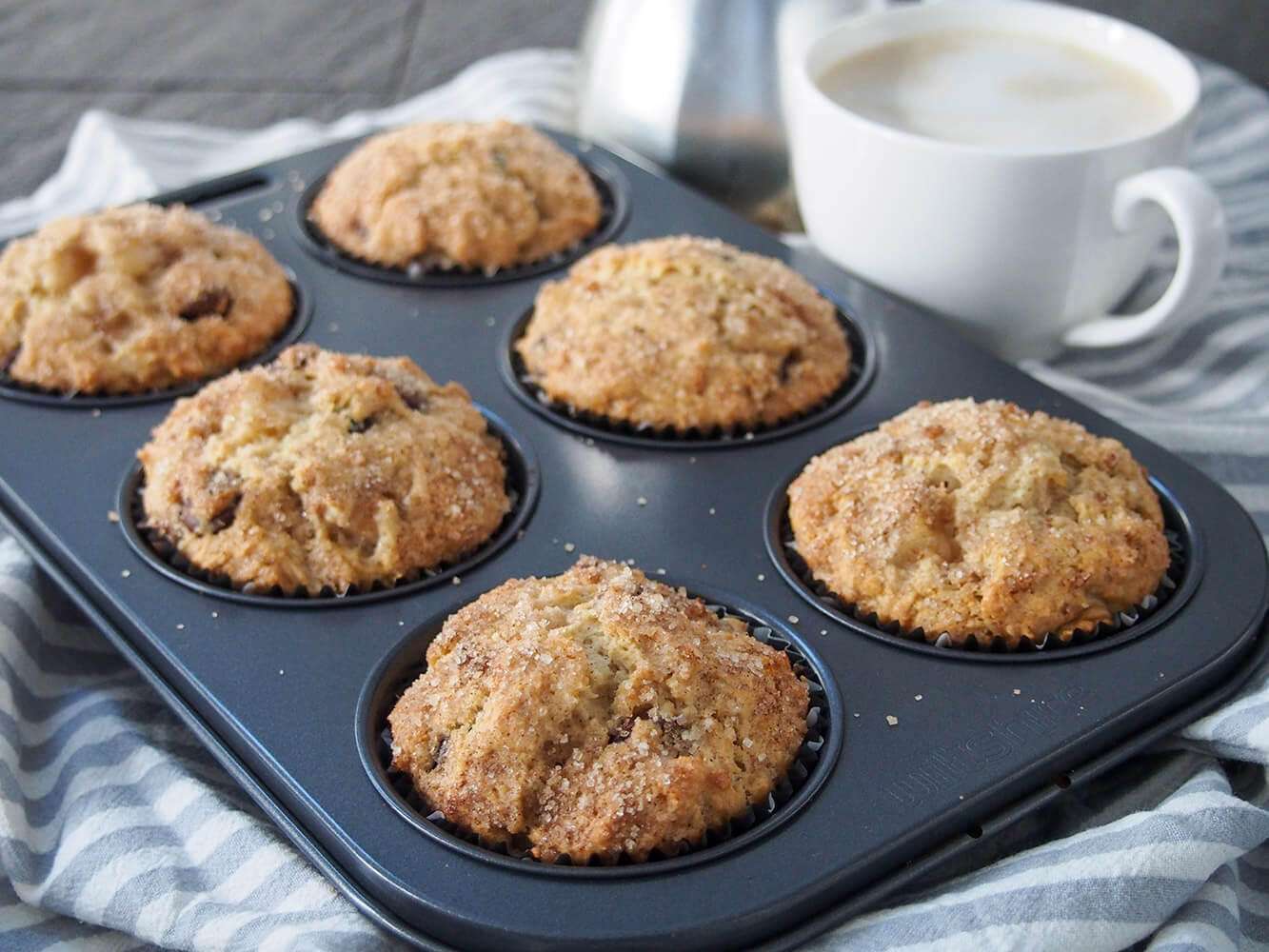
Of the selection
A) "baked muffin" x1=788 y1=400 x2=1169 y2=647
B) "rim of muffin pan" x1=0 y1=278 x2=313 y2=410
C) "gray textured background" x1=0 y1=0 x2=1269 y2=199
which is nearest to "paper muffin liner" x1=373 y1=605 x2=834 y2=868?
"baked muffin" x1=788 y1=400 x2=1169 y2=647

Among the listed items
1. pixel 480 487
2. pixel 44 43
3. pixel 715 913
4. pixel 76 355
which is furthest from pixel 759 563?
pixel 44 43

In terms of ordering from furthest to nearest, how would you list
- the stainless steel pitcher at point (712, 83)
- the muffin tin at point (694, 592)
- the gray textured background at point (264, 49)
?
1. the gray textured background at point (264, 49)
2. the stainless steel pitcher at point (712, 83)
3. the muffin tin at point (694, 592)

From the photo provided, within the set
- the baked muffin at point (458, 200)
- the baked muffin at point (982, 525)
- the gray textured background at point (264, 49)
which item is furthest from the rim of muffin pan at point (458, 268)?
the gray textured background at point (264, 49)

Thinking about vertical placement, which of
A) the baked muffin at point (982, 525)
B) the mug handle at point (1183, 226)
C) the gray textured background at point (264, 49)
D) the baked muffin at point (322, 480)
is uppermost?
the mug handle at point (1183, 226)

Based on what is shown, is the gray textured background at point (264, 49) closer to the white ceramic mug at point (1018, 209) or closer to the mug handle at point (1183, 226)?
the white ceramic mug at point (1018, 209)

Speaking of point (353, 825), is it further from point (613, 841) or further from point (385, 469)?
point (385, 469)

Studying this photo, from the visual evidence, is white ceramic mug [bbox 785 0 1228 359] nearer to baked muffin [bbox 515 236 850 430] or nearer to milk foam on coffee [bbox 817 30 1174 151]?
milk foam on coffee [bbox 817 30 1174 151]
